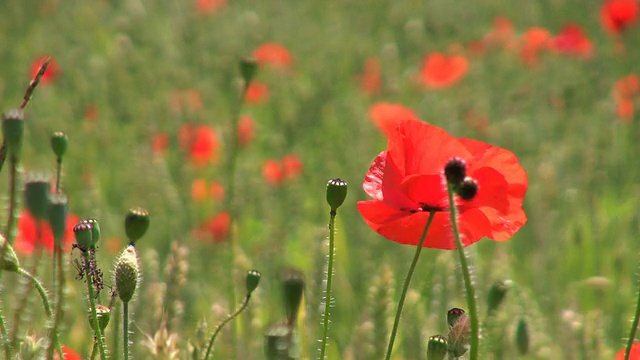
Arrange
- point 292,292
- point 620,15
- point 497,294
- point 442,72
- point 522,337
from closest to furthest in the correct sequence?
point 292,292 → point 497,294 → point 522,337 → point 620,15 → point 442,72

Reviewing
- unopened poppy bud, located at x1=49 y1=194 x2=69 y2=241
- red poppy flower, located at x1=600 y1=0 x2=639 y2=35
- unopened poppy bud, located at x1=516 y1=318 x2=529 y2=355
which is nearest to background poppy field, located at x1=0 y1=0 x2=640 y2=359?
red poppy flower, located at x1=600 y1=0 x2=639 y2=35

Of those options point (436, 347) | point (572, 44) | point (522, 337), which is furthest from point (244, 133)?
point (436, 347)

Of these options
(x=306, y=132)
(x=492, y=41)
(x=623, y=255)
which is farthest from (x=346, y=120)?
(x=623, y=255)

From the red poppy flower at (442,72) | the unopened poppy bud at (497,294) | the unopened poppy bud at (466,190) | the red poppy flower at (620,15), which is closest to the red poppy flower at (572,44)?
the red poppy flower at (620,15)

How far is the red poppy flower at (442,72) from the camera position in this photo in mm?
4465

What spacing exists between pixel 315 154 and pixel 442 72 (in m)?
0.88

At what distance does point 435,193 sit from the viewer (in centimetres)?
118

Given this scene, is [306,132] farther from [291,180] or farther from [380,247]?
[380,247]

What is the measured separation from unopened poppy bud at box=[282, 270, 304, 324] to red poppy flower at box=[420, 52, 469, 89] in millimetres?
3648

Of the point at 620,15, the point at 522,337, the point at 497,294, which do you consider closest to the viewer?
the point at 497,294

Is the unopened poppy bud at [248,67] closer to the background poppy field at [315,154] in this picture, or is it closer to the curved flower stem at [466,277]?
the background poppy field at [315,154]

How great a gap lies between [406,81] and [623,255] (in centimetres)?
238

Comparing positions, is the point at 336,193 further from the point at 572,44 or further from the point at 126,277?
the point at 572,44

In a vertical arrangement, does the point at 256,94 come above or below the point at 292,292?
above
